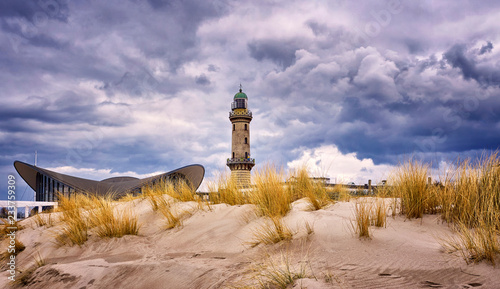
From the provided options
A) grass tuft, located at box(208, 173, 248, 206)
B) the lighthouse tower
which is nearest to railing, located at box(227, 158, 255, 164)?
the lighthouse tower

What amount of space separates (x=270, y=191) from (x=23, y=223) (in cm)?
593

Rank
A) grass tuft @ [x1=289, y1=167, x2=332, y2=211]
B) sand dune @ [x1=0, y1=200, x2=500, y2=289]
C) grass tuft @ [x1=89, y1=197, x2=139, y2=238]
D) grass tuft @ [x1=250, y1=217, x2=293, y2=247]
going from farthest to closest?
grass tuft @ [x1=289, y1=167, x2=332, y2=211]
grass tuft @ [x1=89, y1=197, x2=139, y2=238]
grass tuft @ [x1=250, y1=217, x2=293, y2=247]
sand dune @ [x1=0, y1=200, x2=500, y2=289]

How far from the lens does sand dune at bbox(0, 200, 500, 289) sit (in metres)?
2.16

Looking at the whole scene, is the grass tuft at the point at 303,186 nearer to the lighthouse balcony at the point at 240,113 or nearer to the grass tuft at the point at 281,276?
the grass tuft at the point at 281,276

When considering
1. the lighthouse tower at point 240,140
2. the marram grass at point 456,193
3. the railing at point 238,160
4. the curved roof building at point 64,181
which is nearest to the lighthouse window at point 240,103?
the lighthouse tower at point 240,140

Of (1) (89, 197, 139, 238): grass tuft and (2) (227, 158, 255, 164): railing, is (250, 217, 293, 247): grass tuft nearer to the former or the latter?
(1) (89, 197, 139, 238): grass tuft

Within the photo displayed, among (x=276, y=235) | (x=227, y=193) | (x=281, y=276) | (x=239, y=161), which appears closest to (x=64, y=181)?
(x=239, y=161)

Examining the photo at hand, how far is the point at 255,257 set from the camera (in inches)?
121

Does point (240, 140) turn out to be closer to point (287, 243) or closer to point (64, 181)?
point (64, 181)

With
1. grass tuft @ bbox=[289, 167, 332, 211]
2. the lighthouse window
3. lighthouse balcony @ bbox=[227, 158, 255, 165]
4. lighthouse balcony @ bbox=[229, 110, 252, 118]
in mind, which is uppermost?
the lighthouse window

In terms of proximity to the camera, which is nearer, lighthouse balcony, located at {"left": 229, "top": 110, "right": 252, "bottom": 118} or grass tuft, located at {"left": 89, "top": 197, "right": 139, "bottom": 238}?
grass tuft, located at {"left": 89, "top": 197, "right": 139, "bottom": 238}

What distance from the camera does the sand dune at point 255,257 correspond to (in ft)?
7.07

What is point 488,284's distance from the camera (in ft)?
6.30

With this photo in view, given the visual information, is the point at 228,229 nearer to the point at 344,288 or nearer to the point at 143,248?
the point at 143,248
